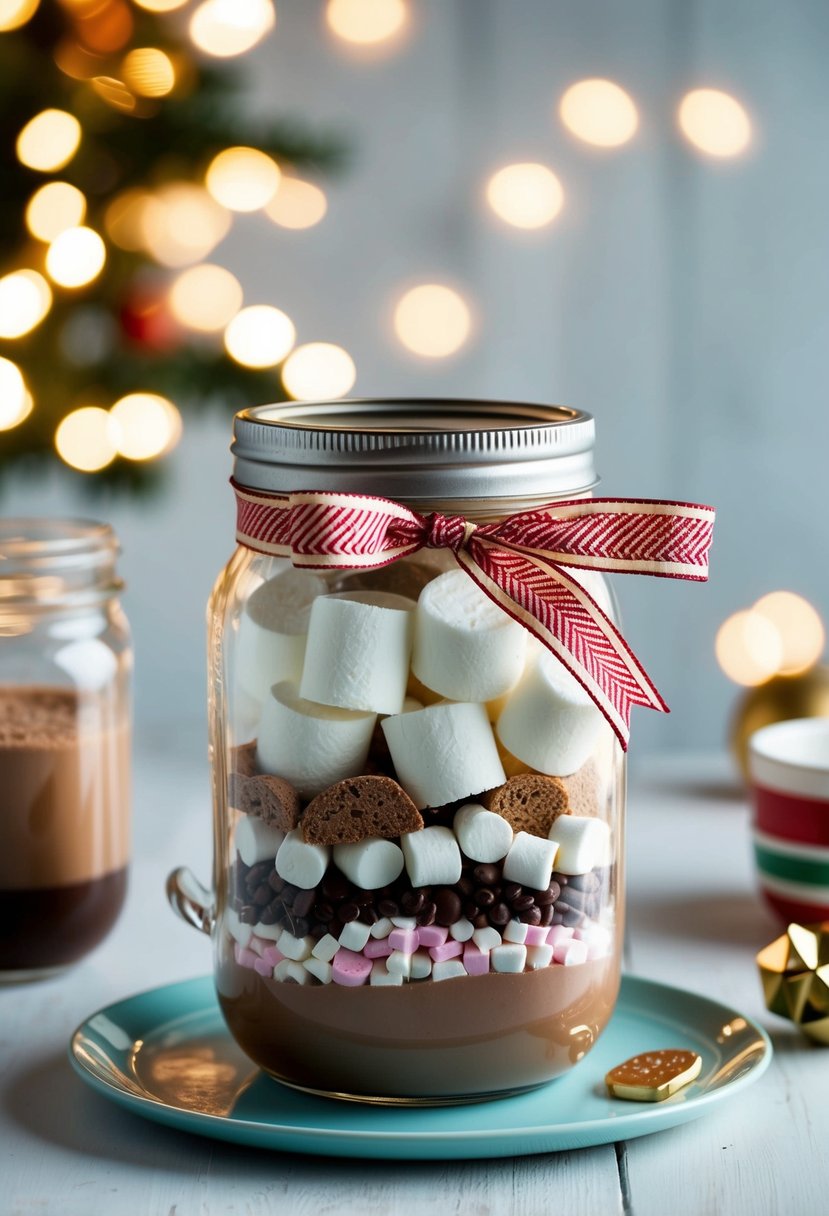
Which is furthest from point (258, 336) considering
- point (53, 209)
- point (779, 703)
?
point (779, 703)

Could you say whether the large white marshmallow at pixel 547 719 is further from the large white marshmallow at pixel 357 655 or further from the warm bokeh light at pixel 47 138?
the warm bokeh light at pixel 47 138

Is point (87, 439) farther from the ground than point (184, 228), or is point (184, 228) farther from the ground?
point (184, 228)

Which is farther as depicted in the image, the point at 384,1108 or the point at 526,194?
the point at 526,194

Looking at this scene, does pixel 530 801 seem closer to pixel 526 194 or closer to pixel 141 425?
pixel 141 425

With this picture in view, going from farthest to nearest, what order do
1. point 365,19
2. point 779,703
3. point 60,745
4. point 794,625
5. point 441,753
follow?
point 794,625 → point 365,19 → point 779,703 → point 60,745 → point 441,753

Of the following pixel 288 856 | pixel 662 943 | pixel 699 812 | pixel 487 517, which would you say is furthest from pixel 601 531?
pixel 699 812

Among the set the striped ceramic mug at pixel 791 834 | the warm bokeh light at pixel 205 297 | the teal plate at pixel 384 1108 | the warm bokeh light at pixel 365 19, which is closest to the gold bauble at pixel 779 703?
the striped ceramic mug at pixel 791 834
